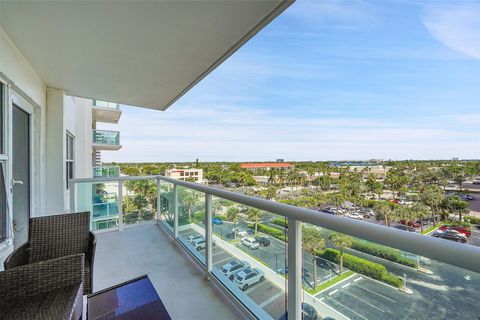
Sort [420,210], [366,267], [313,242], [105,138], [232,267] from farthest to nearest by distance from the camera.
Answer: [105,138] < [420,210] < [232,267] < [313,242] < [366,267]

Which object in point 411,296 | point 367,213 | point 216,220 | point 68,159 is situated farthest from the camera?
point 367,213

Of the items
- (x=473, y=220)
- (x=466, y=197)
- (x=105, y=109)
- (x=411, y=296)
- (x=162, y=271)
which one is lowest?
(x=473, y=220)

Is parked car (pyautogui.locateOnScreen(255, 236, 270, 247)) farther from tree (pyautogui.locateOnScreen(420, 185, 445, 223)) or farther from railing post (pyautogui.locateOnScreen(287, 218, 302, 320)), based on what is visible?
tree (pyautogui.locateOnScreen(420, 185, 445, 223))

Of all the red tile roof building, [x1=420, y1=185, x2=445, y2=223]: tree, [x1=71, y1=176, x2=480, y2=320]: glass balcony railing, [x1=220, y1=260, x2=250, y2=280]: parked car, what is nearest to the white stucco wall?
[x1=71, y1=176, x2=480, y2=320]: glass balcony railing

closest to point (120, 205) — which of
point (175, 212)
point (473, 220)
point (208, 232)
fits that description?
point (175, 212)

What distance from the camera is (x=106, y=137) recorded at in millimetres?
11766

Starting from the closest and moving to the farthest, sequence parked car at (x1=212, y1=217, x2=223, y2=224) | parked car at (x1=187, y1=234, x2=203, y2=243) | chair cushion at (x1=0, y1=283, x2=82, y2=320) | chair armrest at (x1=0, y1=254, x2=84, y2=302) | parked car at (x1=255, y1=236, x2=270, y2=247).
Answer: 1. chair cushion at (x1=0, y1=283, x2=82, y2=320)
2. chair armrest at (x1=0, y1=254, x2=84, y2=302)
3. parked car at (x1=255, y1=236, x2=270, y2=247)
4. parked car at (x1=212, y1=217, x2=223, y2=224)
5. parked car at (x1=187, y1=234, x2=203, y2=243)

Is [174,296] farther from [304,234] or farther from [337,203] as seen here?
[337,203]

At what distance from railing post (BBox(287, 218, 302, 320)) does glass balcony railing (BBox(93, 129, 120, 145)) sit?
12479 millimetres

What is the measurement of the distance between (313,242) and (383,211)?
1139 cm

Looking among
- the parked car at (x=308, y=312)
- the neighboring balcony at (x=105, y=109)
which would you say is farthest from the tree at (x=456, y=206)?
the neighboring balcony at (x=105, y=109)

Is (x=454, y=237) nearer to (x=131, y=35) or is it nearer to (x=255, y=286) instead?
(x=255, y=286)

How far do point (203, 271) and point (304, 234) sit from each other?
1881 millimetres

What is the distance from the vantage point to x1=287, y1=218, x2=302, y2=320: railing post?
1.60 metres
